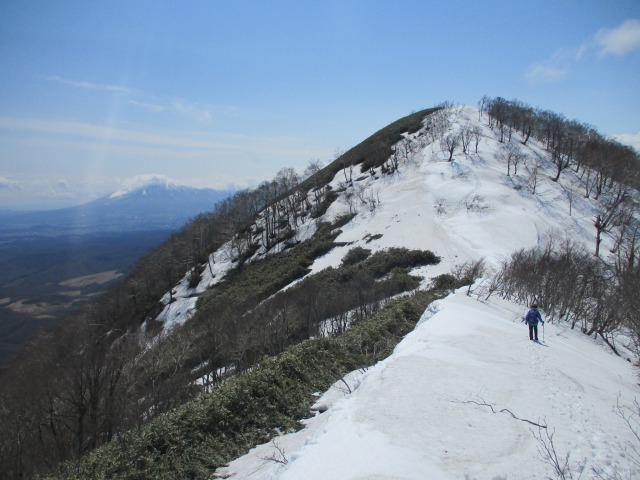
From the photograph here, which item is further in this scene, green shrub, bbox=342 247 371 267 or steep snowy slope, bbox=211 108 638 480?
green shrub, bbox=342 247 371 267

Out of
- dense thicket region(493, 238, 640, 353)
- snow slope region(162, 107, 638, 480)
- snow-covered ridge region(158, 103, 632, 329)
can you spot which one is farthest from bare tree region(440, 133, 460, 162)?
snow slope region(162, 107, 638, 480)

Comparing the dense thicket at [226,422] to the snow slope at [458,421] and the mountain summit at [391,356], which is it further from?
the snow slope at [458,421]

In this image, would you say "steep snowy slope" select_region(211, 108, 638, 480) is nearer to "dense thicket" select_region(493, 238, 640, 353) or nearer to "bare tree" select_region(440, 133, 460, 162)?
"dense thicket" select_region(493, 238, 640, 353)

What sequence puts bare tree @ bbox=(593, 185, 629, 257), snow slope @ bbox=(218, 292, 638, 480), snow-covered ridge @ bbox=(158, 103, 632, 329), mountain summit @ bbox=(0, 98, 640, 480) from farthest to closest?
bare tree @ bbox=(593, 185, 629, 257) < snow-covered ridge @ bbox=(158, 103, 632, 329) < mountain summit @ bbox=(0, 98, 640, 480) < snow slope @ bbox=(218, 292, 638, 480)

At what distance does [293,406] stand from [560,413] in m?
7.51

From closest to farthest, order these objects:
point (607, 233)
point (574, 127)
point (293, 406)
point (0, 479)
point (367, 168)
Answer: point (293, 406) < point (0, 479) < point (607, 233) < point (367, 168) < point (574, 127)

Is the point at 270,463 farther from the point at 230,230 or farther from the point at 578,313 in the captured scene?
the point at 230,230

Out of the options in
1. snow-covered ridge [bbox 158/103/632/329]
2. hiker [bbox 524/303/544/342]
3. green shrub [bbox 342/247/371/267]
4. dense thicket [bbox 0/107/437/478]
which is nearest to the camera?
hiker [bbox 524/303/544/342]

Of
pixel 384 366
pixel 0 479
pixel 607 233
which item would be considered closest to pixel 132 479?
pixel 384 366

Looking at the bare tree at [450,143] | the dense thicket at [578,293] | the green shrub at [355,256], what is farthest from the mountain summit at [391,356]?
the bare tree at [450,143]

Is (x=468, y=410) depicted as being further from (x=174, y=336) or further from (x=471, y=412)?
(x=174, y=336)

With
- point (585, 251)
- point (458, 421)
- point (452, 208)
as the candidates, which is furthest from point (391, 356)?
point (452, 208)

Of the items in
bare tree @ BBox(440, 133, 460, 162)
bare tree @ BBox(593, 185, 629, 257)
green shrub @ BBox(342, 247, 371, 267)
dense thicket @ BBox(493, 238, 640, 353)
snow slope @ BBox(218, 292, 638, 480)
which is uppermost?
bare tree @ BBox(440, 133, 460, 162)

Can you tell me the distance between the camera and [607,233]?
5397 centimetres
